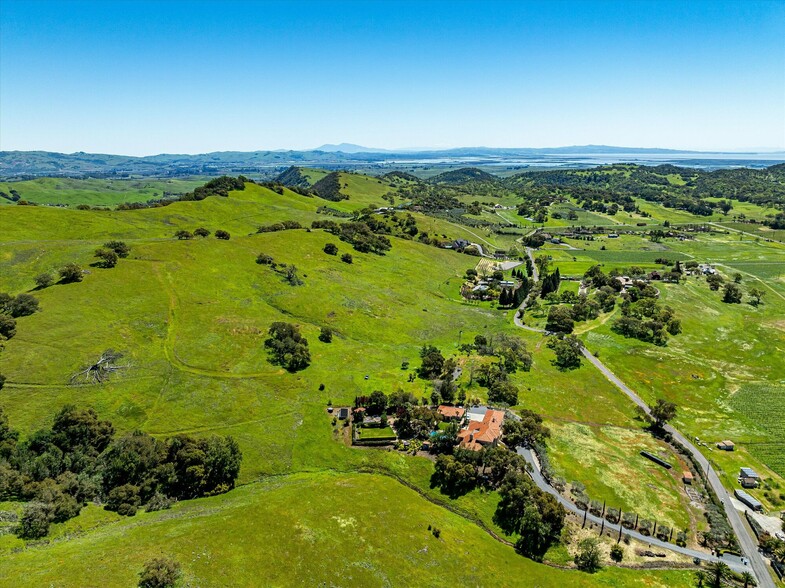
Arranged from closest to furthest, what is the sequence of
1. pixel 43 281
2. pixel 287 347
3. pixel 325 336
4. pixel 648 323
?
1. pixel 287 347
2. pixel 43 281
3. pixel 325 336
4. pixel 648 323

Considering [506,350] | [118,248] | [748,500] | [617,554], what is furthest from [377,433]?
[118,248]

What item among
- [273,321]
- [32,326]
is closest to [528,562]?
[273,321]

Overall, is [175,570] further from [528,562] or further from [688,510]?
[688,510]

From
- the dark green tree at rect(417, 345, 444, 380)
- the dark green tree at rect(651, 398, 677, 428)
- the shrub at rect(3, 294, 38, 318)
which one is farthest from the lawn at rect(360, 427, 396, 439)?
the shrub at rect(3, 294, 38, 318)

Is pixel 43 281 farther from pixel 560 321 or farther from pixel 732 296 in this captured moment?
pixel 732 296

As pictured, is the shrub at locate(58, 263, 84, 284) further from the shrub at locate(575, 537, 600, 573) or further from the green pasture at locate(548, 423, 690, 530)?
the shrub at locate(575, 537, 600, 573)

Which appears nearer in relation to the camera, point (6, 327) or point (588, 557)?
point (588, 557)

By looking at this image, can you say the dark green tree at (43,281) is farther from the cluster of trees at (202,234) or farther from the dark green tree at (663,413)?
the dark green tree at (663,413)
